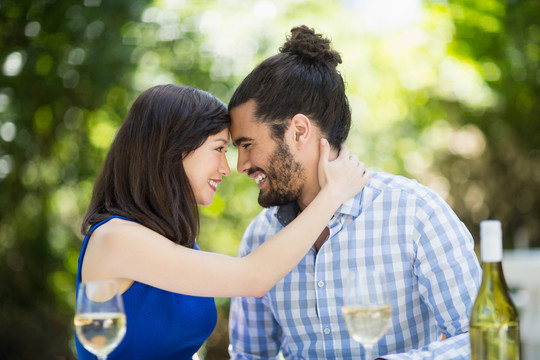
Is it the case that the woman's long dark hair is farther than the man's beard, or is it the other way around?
the man's beard

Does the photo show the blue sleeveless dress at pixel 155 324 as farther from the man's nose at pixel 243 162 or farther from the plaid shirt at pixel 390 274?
the man's nose at pixel 243 162

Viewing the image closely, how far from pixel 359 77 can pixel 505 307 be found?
4.49 m

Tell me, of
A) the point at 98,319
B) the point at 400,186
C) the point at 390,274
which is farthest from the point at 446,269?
the point at 98,319

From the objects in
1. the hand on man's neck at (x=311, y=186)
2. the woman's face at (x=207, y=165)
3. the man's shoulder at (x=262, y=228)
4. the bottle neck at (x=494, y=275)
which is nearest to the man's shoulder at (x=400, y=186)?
the hand on man's neck at (x=311, y=186)

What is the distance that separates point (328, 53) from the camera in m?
2.10

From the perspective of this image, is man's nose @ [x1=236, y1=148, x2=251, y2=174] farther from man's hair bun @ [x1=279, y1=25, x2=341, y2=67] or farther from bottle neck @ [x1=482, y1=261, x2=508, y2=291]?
bottle neck @ [x1=482, y1=261, x2=508, y2=291]

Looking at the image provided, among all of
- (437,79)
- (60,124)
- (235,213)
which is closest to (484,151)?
(437,79)

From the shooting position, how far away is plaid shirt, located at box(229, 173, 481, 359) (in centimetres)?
174

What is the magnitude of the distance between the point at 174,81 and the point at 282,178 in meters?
2.88

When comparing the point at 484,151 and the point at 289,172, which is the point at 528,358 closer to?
the point at 289,172

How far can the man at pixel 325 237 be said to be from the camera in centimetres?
177

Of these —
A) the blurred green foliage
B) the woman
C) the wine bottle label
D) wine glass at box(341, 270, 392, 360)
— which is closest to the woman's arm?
the woman

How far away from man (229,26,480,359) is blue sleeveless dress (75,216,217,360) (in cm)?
30

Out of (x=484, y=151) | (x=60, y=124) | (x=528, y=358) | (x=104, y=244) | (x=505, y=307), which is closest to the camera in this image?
(x=505, y=307)
